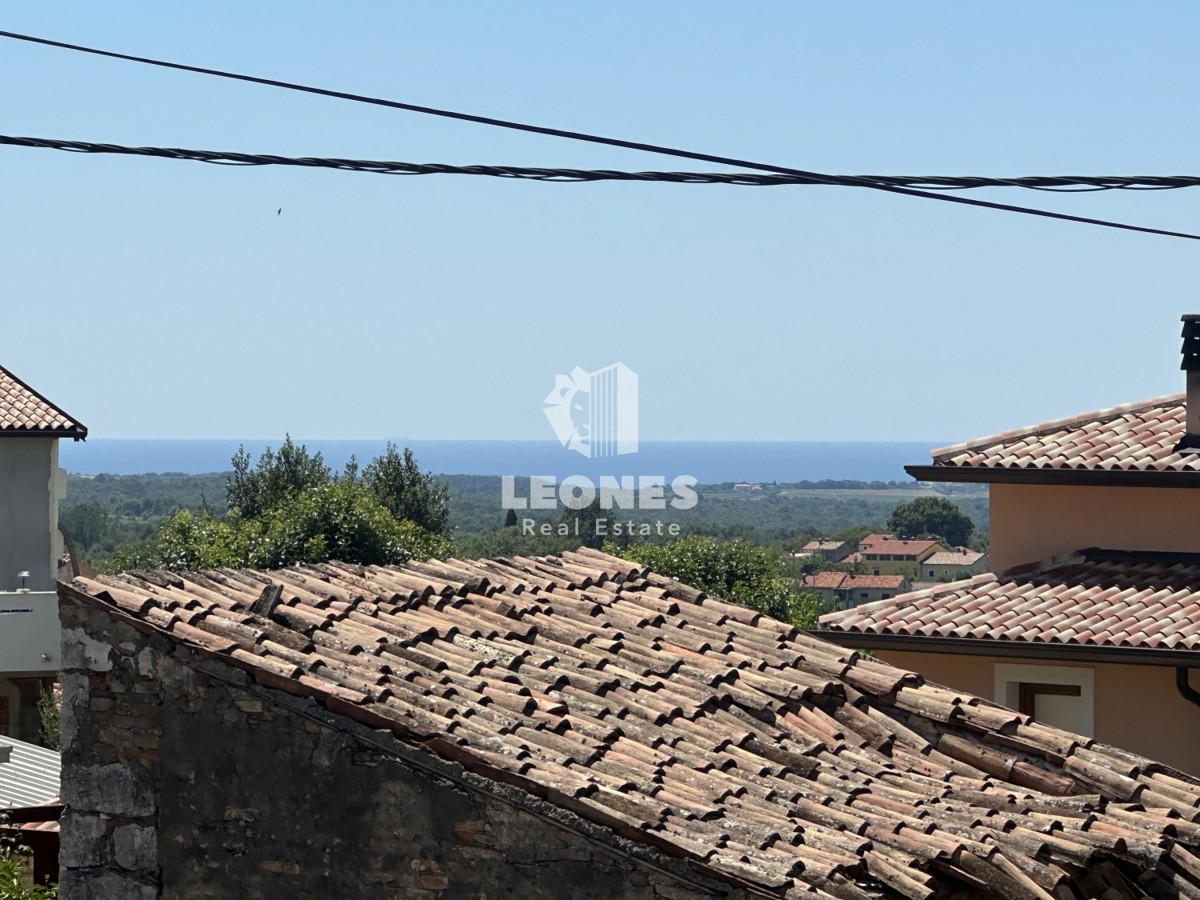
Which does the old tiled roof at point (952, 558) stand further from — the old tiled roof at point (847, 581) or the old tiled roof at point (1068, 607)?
the old tiled roof at point (1068, 607)

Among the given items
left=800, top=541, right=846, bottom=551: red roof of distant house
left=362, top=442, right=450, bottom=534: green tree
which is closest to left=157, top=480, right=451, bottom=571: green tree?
left=362, top=442, right=450, bottom=534: green tree

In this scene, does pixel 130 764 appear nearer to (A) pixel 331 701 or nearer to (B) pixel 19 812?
(A) pixel 331 701

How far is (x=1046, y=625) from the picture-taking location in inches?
583

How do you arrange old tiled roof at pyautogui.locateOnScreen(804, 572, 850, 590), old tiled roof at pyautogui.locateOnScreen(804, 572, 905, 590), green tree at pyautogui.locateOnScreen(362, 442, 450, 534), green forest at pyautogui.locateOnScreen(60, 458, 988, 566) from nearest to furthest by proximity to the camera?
green tree at pyautogui.locateOnScreen(362, 442, 450, 534), green forest at pyautogui.locateOnScreen(60, 458, 988, 566), old tiled roof at pyautogui.locateOnScreen(804, 572, 905, 590), old tiled roof at pyautogui.locateOnScreen(804, 572, 850, 590)

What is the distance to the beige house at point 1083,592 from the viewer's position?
48.1ft

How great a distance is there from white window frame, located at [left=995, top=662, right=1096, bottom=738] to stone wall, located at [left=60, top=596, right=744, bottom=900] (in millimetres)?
8656

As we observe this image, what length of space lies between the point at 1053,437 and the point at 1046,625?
127 inches

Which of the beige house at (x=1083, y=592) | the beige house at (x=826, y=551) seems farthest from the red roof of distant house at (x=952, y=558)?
the beige house at (x=1083, y=592)

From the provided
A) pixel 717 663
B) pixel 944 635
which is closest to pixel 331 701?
pixel 717 663

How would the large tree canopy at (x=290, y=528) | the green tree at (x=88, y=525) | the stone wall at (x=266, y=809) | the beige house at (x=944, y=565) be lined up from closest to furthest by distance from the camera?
1. the stone wall at (x=266, y=809)
2. the large tree canopy at (x=290, y=528)
3. the beige house at (x=944, y=565)
4. the green tree at (x=88, y=525)

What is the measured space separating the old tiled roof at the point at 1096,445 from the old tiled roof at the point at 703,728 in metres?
5.87

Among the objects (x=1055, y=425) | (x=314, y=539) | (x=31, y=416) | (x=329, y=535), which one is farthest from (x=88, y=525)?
(x=1055, y=425)

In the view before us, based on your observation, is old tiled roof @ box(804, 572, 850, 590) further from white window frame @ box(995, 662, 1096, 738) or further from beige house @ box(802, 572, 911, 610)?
white window frame @ box(995, 662, 1096, 738)

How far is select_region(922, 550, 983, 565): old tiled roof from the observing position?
113 meters
